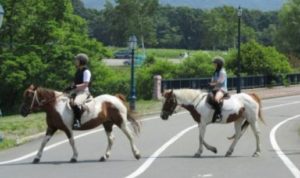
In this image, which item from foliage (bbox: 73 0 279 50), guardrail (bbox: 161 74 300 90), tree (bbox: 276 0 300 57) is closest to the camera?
guardrail (bbox: 161 74 300 90)

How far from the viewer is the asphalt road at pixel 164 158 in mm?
13652

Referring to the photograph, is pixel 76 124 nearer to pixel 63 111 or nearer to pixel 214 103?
pixel 63 111

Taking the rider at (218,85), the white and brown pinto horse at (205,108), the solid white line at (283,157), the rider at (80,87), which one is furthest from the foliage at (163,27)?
the rider at (80,87)

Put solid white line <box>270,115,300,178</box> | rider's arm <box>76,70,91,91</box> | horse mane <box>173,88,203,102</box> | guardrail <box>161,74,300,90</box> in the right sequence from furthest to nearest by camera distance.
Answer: guardrail <box>161,74,300,90</box> → horse mane <box>173,88,203,102</box> → rider's arm <box>76,70,91,91</box> → solid white line <box>270,115,300,178</box>

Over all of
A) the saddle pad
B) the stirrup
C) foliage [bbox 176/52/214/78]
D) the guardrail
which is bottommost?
the guardrail

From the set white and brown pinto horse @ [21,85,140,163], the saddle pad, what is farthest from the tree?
white and brown pinto horse @ [21,85,140,163]

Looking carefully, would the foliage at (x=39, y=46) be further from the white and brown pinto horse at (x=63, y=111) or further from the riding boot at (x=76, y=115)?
the riding boot at (x=76, y=115)

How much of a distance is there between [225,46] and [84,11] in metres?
48.2

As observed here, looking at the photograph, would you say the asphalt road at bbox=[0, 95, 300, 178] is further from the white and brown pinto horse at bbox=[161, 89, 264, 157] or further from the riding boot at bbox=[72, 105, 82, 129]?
the riding boot at bbox=[72, 105, 82, 129]

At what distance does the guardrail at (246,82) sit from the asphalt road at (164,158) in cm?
2037

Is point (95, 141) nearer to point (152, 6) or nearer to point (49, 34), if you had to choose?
point (49, 34)

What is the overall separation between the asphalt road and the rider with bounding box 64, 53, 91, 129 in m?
1.13

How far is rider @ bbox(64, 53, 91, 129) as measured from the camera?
1555 centimetres

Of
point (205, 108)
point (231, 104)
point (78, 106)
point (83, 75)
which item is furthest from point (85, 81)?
point (231, 104)
